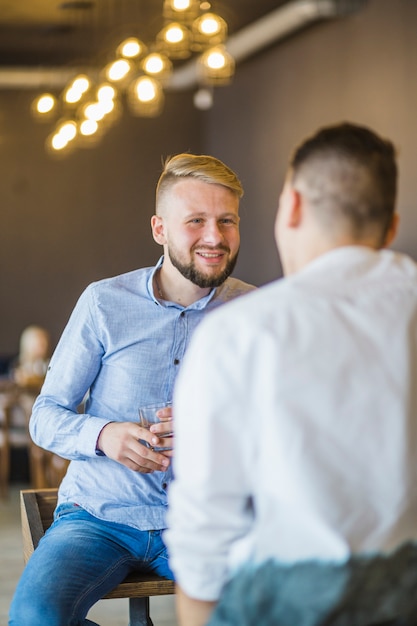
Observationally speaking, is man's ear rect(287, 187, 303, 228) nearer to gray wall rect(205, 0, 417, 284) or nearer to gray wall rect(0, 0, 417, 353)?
gray wall rect(205, 0, 417, 284)

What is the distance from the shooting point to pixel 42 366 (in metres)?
7.37

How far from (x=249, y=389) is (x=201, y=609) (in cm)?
36

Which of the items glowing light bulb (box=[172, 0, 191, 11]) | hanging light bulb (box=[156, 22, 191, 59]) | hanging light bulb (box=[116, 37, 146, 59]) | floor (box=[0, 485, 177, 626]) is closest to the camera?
floor (box=[0, 485, 177, 626])

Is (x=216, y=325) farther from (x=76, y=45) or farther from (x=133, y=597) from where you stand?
(x=76, y=45)

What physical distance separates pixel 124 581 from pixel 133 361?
53 centimetres

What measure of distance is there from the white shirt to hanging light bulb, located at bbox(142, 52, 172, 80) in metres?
4.79

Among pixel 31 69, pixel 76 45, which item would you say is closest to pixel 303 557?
pixel 76 45

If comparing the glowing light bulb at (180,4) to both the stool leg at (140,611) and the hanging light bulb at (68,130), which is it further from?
the stool leg at (140,611)

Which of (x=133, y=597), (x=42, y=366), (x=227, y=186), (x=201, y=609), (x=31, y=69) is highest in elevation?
(x=31, y=69)

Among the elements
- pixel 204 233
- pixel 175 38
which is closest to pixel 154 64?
pixel 175 38

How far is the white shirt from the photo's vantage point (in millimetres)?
1260

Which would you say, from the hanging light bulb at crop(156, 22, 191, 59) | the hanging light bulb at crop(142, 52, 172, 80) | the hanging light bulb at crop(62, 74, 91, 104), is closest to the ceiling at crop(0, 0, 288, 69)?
the hanging light bulb at crop(62, 74, 91, 104)

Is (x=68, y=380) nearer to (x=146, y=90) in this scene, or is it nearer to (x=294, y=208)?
→ (x=294, y=208)

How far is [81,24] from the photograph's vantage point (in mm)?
8188
